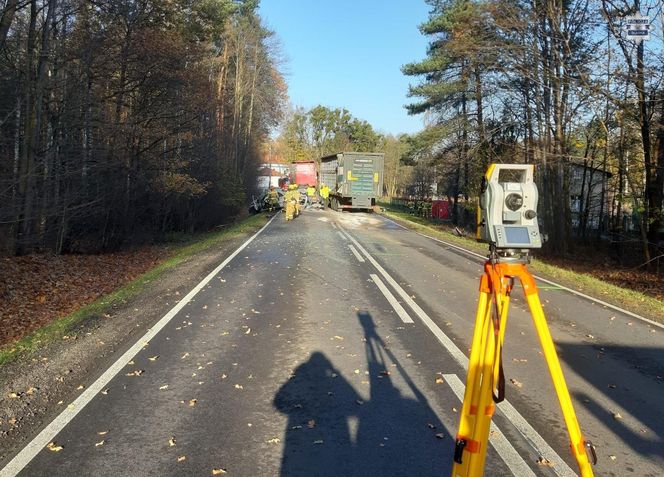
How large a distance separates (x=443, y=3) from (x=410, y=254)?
80.1ft

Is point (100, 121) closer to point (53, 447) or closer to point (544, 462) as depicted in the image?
point (53, 447)

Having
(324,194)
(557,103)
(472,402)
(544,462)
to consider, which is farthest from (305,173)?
(472,402)

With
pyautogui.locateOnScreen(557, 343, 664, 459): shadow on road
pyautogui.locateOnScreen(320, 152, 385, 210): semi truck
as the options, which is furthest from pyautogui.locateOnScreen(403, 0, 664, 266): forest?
pyautogui.locateOnScreen(557, 343, 664, 459): shadow on road

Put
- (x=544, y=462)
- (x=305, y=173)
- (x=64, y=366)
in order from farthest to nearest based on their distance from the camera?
(x=305, y=173) < (x=64, y=366) < (x=544, y=462)

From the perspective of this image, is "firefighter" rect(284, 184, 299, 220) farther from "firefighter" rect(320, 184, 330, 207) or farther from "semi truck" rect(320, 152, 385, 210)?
"firefighter" rect(320, 184, 330, 207)

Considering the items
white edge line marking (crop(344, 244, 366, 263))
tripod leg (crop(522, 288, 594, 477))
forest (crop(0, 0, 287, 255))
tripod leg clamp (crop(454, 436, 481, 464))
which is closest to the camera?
tripod leg (crop(522, 288, 594, 477))

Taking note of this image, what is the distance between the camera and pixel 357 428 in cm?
423

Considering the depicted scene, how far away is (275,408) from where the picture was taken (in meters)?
4.62

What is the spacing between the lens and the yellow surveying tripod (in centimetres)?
242

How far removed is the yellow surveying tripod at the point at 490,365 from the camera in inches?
95.1

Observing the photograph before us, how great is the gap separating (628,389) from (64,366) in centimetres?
577

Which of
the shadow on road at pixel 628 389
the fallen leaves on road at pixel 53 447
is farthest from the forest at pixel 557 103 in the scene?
the fallen leaves on road at pixel 53 447

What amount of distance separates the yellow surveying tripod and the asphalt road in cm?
122

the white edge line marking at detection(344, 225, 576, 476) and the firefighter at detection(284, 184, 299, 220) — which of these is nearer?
the white edge line marking at detection(344, 225, 576, 476)
